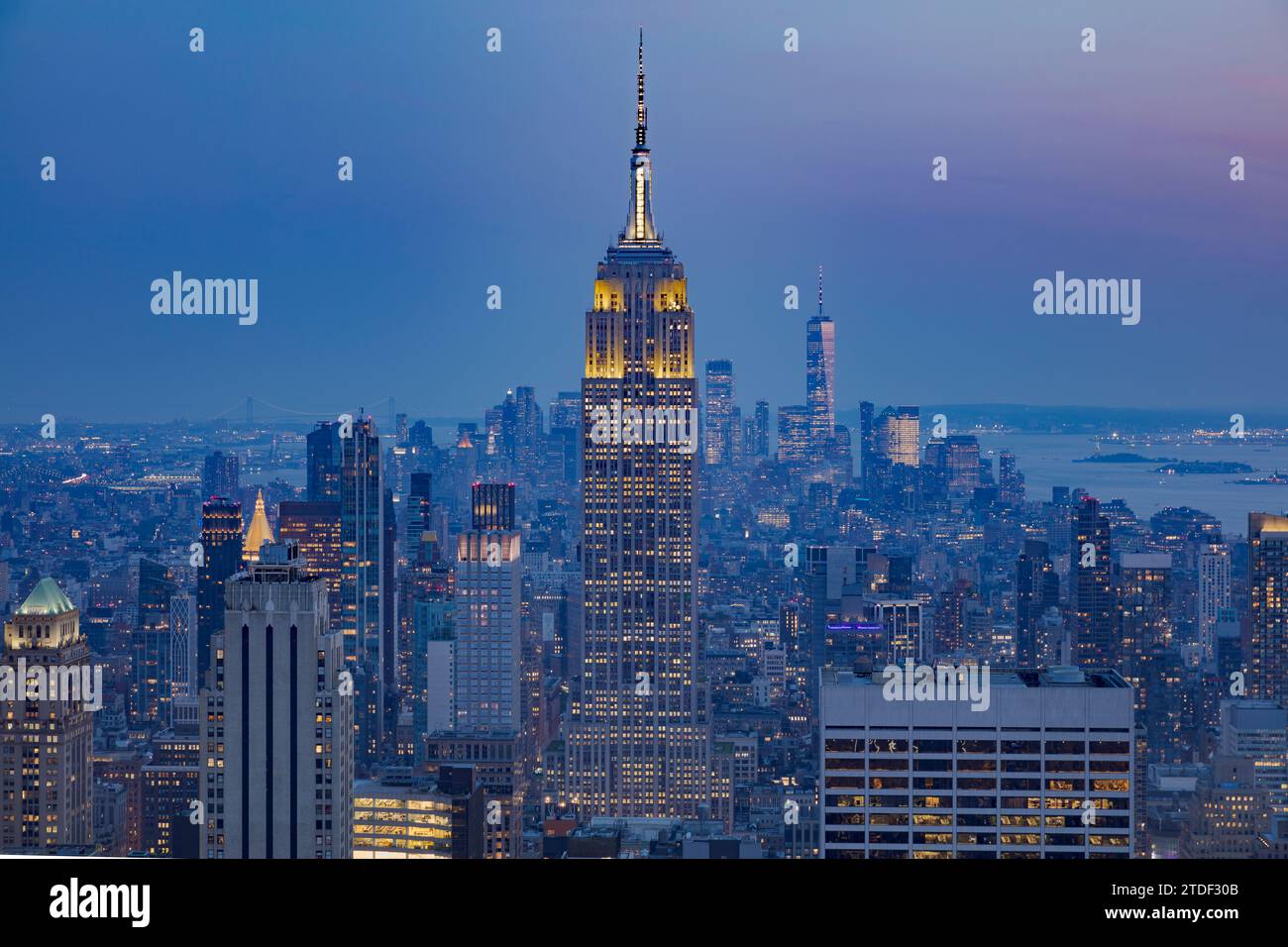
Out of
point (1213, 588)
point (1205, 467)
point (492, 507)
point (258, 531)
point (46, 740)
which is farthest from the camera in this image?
point (492, 507)

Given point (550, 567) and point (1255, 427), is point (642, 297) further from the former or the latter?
point (1255, 427)

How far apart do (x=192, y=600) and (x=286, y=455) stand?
5.70 ft

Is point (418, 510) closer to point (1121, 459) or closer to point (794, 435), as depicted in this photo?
point (794, 435)

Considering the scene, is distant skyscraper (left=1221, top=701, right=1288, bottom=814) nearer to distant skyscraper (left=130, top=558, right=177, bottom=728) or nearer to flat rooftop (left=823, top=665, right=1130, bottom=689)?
flat rooftop (left=823, top=665, right=1130, bottom=689)

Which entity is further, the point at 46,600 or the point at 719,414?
the point at 719,414

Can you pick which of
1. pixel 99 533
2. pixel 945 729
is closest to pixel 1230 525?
pixel 945 729

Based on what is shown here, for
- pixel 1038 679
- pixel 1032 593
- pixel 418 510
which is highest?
pixel 418 510

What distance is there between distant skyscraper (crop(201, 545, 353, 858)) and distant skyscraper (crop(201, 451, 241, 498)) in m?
0.99

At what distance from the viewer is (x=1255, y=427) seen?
10.7 metres

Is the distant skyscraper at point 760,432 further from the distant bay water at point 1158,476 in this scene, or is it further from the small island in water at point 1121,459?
the small island in water at point 1121,459

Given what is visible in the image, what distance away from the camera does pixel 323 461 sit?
1394 centimetres

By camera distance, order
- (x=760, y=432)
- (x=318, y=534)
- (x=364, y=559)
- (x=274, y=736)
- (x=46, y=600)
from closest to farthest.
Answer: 1. (x=274, y=736)
2. (x=46, y=600)
3. (x=318, y=534)
4. (x=364, y=559)
5. (x=760, y=432)

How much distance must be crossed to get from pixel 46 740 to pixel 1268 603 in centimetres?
969

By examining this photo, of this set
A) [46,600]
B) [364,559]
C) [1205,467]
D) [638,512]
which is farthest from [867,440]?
[638,512]
